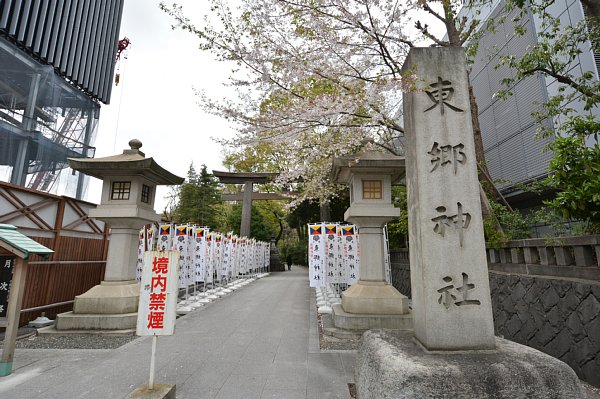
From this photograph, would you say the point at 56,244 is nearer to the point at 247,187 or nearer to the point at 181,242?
the point at 181,242

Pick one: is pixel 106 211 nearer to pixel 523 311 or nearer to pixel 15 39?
pixel 523 311

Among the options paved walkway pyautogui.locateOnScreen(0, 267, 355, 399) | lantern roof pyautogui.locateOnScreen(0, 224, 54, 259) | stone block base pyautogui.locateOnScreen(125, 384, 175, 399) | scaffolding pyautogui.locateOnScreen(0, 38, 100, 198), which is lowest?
paved walkway pyautogui.locateOnScreen(0, 267, 355, 399)

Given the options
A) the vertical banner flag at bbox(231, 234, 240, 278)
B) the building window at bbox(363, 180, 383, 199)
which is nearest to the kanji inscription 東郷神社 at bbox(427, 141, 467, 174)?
the building window at bbox(363, 180, 383, 199)

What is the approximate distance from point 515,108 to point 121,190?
1474cm

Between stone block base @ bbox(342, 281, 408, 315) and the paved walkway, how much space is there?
3.60 ft

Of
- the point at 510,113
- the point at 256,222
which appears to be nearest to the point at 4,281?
the point at 510,113

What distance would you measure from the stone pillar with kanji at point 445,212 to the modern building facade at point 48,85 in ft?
84.8

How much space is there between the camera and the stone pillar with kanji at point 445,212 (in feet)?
10.9

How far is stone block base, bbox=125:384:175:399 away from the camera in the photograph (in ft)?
10.8

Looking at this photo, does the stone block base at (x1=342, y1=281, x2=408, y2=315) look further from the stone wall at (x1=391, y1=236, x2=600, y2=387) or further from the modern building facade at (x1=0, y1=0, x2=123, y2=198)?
the modern building facade at (x1=0, y1=0, x2=123, y2=198)

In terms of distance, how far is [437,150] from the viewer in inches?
146

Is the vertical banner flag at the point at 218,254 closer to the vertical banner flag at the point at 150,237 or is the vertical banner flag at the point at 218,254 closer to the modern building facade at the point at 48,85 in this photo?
the vertical banner flag at the point at 150,237

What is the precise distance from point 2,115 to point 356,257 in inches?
948

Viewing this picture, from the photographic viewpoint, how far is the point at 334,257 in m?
11.0
